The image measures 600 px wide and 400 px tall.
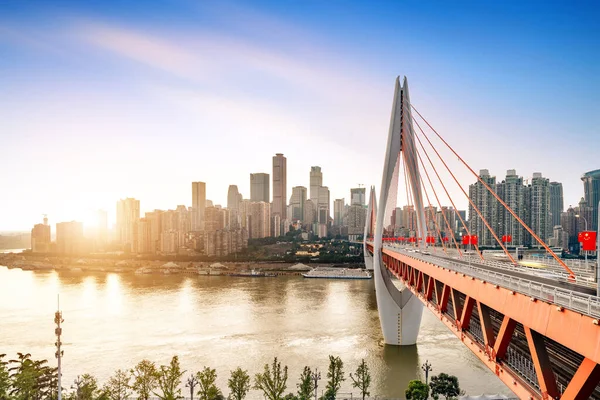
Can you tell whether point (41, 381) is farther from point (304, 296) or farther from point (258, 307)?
point (304, 296)

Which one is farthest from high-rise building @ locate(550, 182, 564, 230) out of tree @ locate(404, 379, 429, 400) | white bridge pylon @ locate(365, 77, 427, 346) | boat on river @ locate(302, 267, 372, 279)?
tree @ locate(404, 379, 429, 400)

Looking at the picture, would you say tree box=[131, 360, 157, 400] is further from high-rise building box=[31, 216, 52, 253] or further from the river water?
high-rise building box=[31, 216, 52, 253]

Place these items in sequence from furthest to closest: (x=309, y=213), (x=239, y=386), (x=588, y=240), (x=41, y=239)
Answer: (x=309, y=213) → (x=41, y=239) → (x=239, y=386) → (x=588, y=240)

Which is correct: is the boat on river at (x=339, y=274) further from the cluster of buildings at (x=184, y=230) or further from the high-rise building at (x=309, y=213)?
the high-rise building at (x=309, y=213)

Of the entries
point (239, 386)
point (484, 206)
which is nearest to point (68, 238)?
point (484, 206)

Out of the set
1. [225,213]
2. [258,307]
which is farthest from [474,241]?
[225,213]

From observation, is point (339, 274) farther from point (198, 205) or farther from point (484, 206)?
point (198, 205)

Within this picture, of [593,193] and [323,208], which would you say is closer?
[593,193]
